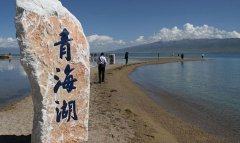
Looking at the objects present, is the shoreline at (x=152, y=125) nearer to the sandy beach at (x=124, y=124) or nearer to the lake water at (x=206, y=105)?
the sandy beach at (x=124, y=124)

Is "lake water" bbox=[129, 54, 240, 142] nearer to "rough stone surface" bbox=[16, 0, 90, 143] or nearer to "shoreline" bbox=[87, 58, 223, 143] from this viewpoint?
"shoreline" bbox=[87, 58, 223, 143]

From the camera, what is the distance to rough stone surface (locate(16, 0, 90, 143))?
26.2ft

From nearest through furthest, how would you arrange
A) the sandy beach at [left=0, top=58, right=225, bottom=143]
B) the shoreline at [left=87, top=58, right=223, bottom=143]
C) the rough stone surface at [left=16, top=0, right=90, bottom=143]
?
the rough stone surface at [left=16, top=0, right=90, bottom=143] → the sandy beach at [left=0, top=58, right=225, bottom=143] → the shoreline at [left=87, top=58, right=223, bottom=143]

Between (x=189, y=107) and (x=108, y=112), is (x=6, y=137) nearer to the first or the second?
(x=108, y=112)

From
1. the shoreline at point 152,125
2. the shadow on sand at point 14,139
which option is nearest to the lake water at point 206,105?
the shoreline at point 152,125

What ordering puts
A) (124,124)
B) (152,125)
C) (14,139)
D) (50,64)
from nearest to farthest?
(50,64), (14,139), (124,124), (152,125)

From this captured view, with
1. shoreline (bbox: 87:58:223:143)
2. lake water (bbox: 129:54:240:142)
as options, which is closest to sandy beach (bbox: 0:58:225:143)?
shoreline (bbox: 87:58:223:143)

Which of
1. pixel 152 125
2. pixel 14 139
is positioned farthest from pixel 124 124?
pixel 14 139

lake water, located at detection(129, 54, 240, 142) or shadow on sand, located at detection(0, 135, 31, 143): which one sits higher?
shadow on sand, located at detection(0, 135, 31, 143)

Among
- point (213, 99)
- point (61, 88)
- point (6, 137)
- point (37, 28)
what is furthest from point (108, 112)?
point (213, 99)

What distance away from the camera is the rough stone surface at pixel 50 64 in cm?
798

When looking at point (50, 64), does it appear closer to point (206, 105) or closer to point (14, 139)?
point (14, 139)

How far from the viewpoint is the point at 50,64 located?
8.27 m

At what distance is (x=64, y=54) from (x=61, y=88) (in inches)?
32.0
